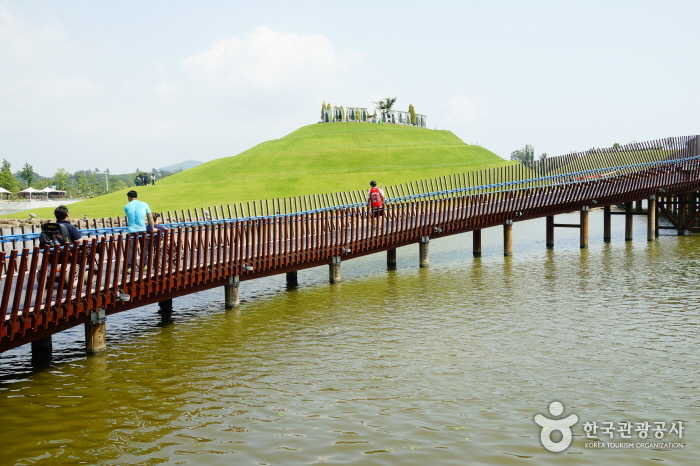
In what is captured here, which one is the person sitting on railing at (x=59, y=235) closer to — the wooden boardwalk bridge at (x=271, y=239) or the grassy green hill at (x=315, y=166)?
the wooden boardwalk bridge at (x=271, y=239)

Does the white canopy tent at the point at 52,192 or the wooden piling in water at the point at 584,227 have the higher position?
the white canopy tent at the point at 52,192

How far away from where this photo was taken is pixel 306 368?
1570cm

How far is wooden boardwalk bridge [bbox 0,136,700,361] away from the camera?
52.4 feet

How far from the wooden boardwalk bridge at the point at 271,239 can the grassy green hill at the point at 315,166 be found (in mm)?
39656

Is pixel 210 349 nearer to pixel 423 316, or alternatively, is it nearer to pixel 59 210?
pixel 59 210

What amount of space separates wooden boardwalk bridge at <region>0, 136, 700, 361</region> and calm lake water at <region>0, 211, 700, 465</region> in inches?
51.4

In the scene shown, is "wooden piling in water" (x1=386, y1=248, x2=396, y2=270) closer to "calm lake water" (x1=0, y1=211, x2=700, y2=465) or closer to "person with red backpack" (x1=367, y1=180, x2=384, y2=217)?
"person with red backpack" (x1=367, y1=180, x2=384, y2=217)

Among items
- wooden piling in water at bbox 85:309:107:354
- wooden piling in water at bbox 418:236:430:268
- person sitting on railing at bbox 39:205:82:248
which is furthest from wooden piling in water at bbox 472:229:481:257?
person sitting on railing at bbox 39:205:82:248

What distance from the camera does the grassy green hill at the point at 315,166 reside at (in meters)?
78.2

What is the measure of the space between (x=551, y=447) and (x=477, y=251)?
2630 cm

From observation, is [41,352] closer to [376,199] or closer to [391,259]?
[376,199]

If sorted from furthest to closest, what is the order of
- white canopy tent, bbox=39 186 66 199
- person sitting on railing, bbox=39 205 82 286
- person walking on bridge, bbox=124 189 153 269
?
white canopy tent, bbox=39 186 66 199 < person walking on bridge, bbox=124 189 153 269 < person sitting on railing, bbox=39 205 82 286

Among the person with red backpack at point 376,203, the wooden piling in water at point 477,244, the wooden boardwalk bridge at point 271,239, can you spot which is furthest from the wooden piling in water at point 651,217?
the person with red backpack at point 376,203

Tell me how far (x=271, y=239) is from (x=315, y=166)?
221 ft
